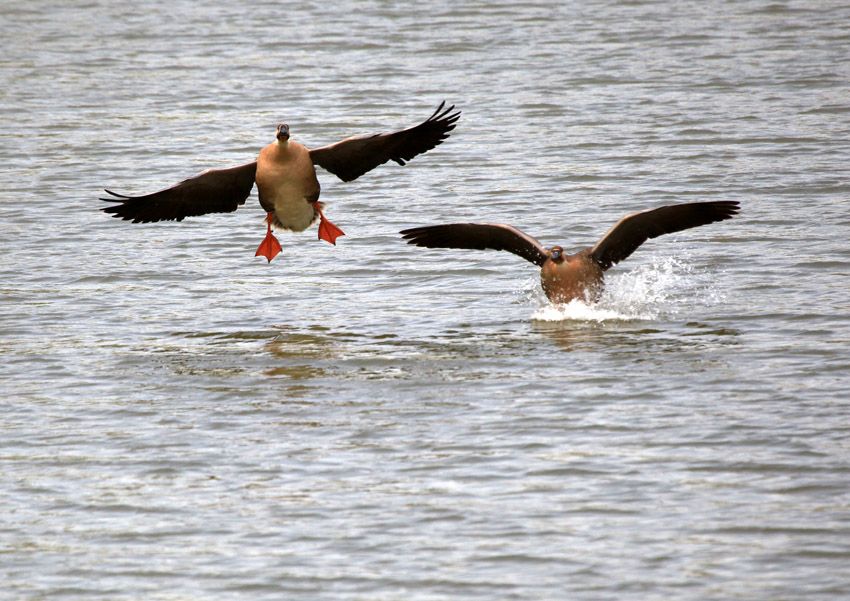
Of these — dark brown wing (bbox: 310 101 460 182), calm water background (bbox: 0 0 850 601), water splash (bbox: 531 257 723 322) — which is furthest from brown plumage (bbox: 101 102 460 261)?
water splash (bbox: 531 257 723 322)

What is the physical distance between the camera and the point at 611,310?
560 inches

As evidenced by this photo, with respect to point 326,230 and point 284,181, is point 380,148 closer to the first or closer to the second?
point 326,230

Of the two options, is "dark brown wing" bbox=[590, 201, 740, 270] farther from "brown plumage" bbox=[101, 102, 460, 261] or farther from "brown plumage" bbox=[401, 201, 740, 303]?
"brown plumage" bbox=[101, 102, 460, 261]

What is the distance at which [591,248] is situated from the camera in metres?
13.9

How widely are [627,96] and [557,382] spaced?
12.7 meters

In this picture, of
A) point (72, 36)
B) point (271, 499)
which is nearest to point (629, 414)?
point (271, 499)

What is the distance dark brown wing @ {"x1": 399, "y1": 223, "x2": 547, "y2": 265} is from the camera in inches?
551

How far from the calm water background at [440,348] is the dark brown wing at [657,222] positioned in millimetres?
605

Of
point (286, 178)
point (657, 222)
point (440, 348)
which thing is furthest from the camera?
point (286, 178)

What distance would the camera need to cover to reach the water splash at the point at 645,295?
46.0 feet

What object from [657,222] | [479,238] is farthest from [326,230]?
[657,222]

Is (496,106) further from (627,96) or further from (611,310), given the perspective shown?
(611,310)

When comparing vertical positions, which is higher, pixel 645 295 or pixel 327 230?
pixel 327 230

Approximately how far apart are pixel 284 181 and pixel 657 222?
3.28 meters
